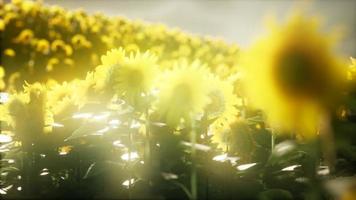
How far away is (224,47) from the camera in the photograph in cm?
1495

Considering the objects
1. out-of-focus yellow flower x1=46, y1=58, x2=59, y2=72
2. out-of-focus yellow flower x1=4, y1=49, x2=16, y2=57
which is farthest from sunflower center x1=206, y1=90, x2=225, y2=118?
out-of-focus yellow flower x1=4, y1=49, x2=16, y2=57

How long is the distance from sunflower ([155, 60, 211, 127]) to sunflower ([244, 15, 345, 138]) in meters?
0.75

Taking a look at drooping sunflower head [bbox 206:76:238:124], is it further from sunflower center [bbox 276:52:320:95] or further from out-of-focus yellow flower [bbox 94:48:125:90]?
sunflower center [bbox 276:52:320:95]

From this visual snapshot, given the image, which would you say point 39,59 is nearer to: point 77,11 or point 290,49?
point 77,11

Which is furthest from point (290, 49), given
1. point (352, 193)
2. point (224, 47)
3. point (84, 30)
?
point (224, 47)

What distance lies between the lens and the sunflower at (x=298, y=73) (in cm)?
111

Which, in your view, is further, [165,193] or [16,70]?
[16,70]

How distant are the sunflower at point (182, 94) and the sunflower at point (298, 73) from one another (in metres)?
0.75

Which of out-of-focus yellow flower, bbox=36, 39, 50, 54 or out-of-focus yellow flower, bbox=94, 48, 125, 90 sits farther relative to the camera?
out-of-focus yellow flower, bbox=36, 39, 50, 54

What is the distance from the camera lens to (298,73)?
1.11 m

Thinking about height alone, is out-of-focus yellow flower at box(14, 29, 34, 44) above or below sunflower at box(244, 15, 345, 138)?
above

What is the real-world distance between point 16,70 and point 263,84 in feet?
27.3

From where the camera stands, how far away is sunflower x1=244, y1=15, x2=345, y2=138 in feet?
3.63

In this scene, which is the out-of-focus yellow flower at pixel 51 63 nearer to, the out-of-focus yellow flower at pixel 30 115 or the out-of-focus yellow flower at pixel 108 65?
the out-of-focus yellow flower at pixel 30 115
